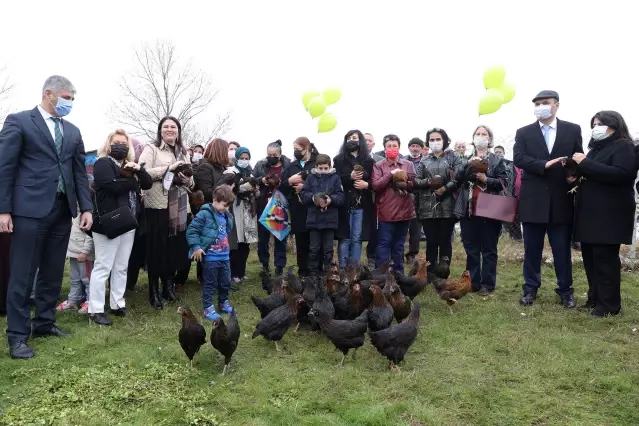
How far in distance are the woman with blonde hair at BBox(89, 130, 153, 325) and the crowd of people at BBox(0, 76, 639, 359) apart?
2 cm

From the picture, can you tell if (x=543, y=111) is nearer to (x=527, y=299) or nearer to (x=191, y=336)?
(x=527, y=299)

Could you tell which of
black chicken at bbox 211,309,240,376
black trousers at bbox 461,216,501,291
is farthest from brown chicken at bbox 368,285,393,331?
black trousers at bbox 461,216,501,291

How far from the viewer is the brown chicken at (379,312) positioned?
17.0 ft

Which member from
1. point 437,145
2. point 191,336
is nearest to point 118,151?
point 191,336

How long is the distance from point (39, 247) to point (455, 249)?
352 inches

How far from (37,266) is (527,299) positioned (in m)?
6.22

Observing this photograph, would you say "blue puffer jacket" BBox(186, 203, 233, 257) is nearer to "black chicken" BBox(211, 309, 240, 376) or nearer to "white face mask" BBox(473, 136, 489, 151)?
"black chicken" BBox(211, 309, 240, 376)

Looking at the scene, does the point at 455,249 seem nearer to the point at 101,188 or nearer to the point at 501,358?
the point at 501,358

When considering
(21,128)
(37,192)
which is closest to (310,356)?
(37,192)

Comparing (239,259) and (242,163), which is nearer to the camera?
(242,163)

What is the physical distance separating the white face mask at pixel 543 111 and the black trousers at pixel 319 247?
11.2 feet

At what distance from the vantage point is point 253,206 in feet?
26.5

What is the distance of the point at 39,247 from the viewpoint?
4.95 meters

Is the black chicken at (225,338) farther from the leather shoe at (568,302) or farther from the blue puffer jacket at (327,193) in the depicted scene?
the leather shoe at (568,302)
